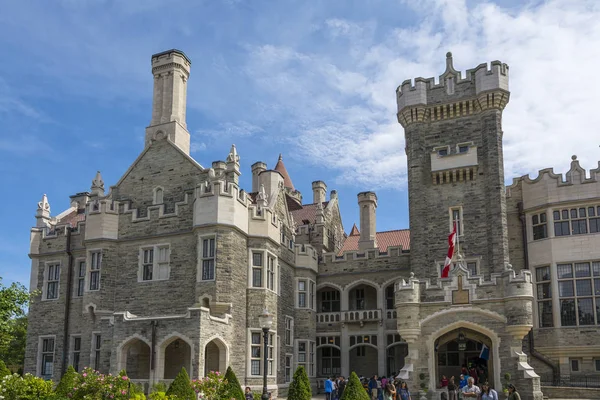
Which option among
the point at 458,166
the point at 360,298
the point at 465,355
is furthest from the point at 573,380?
the point at 360,298

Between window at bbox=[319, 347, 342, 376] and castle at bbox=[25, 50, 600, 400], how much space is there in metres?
0.08

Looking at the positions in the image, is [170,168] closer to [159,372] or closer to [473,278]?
[159,372]

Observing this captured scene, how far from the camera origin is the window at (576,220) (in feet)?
103

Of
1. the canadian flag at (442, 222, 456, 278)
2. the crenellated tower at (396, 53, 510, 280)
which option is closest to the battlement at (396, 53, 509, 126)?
the crenellated tower at (396, 53, 510, 280)

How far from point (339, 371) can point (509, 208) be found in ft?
43.5

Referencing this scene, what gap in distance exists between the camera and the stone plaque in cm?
2836

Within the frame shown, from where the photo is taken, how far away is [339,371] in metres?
37.2

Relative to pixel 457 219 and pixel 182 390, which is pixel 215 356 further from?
pixel 457 219

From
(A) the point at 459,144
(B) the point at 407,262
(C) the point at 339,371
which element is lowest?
(C) the point at 339,371

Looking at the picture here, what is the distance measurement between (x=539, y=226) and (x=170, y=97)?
798 inches

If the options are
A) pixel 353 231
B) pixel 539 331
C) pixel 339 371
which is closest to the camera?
pixel 539 331

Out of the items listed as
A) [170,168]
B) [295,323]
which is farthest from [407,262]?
[170,168]

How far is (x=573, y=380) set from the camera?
30.4m

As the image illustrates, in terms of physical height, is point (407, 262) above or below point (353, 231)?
below
